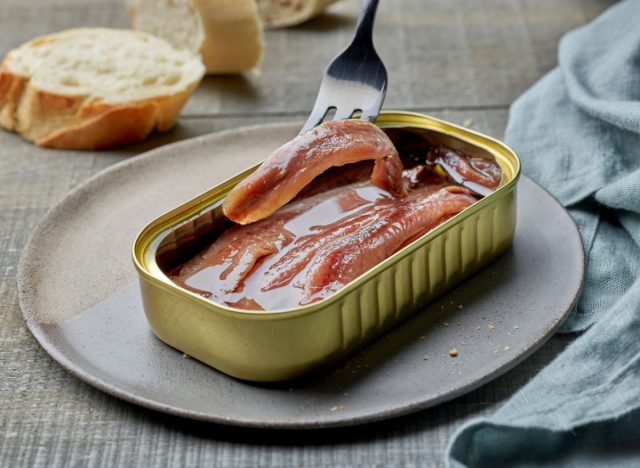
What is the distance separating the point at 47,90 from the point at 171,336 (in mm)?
1298

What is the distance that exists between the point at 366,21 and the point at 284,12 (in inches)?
53.4

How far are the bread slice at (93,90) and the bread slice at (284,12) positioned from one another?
0.68 m

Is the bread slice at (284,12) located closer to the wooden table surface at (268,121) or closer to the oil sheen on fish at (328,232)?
the wooden table surface at (268,121)

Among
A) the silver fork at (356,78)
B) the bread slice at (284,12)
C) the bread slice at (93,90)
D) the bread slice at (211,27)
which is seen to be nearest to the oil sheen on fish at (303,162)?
the silver fork at (356,78)

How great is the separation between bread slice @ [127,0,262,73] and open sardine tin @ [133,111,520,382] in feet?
4.02

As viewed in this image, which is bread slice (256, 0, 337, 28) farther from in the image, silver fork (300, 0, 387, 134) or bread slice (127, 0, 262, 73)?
silver fork (300, 0, 387, 134)

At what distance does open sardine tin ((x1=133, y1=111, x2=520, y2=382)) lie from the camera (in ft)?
5.59

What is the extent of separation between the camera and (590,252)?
223cm

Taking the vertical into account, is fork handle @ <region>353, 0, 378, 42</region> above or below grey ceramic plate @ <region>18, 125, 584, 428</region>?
above

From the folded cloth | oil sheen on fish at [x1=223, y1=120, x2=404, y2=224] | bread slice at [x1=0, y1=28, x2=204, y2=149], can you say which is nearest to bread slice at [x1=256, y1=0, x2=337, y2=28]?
bread slice at [x1=0, y1=28, x2=204, y2=149]

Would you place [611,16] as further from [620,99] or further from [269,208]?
[269,208]

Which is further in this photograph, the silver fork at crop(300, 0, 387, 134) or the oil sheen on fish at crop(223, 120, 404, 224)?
the silver fork at crop(300, 0, 387, 134)

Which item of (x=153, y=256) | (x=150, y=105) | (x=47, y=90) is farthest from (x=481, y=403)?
(x=47, y=90)

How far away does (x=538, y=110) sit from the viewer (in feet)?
9.14
